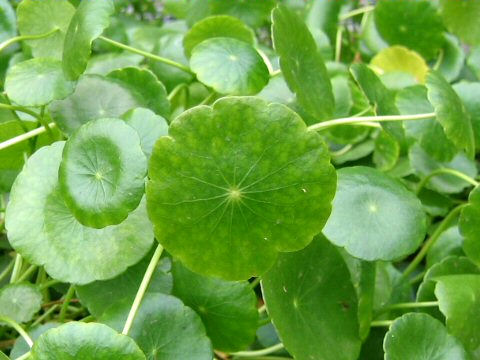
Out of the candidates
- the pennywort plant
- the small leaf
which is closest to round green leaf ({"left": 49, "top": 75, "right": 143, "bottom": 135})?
the pennywort plant

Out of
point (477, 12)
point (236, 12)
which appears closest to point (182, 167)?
point (236, 12)

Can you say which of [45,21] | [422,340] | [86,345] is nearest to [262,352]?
[422,340]

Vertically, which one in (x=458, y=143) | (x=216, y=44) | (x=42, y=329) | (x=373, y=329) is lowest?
(x=373, y=329)

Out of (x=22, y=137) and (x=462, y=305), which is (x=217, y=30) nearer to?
(x=22, y=137)

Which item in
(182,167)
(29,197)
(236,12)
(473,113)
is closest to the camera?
(182,167)

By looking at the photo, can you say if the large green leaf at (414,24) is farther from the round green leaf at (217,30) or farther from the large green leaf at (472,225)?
the large green leaf at (472,225)

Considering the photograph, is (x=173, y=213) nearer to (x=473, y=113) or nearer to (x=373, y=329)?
(x=373, y=329)

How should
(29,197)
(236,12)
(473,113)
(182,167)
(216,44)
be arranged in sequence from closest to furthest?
(182,167) → (29,197) → (216,44) → (473,113) → (236,12)
